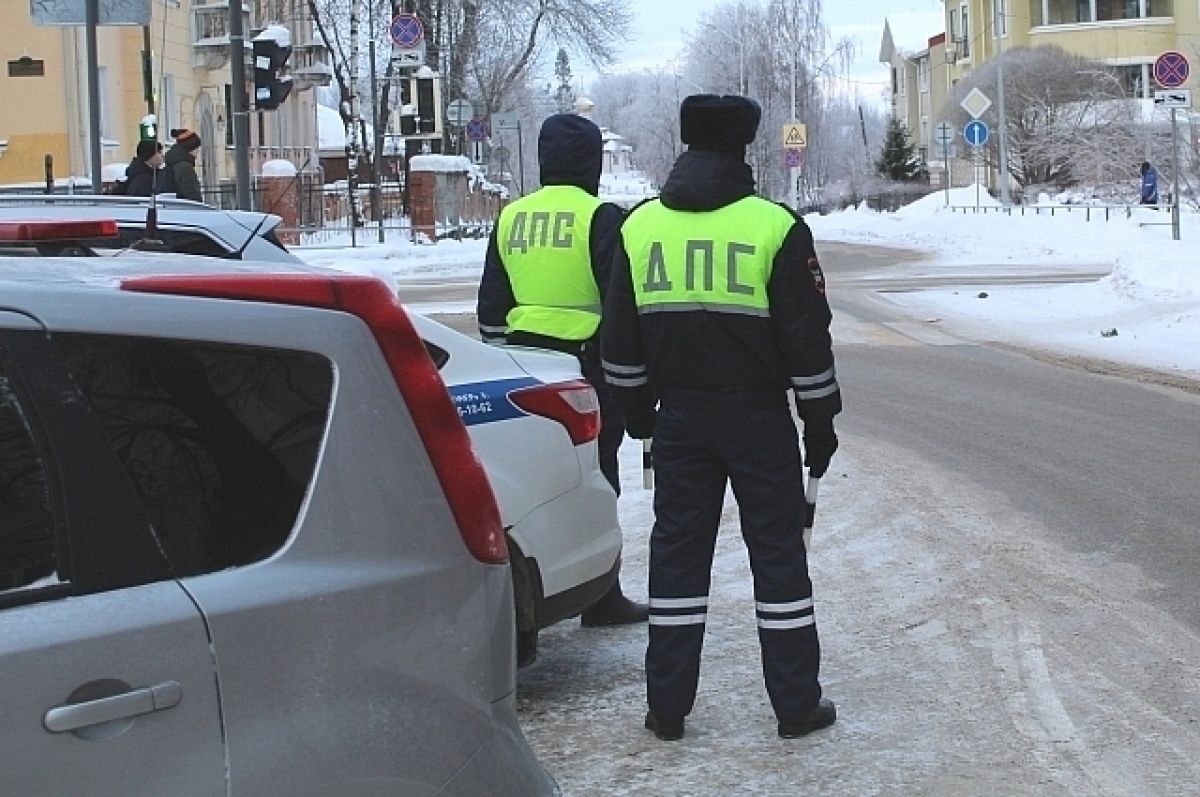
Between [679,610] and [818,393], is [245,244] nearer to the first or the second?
[679,610]

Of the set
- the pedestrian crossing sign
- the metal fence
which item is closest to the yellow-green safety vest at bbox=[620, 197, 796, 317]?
the metal fence

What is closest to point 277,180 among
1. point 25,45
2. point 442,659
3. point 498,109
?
point 25,45

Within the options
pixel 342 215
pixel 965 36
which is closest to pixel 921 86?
pixel 965 36

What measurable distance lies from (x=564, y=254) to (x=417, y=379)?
3.75 m

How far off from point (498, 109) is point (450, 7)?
35.3 feet

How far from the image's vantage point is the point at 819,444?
223 inches

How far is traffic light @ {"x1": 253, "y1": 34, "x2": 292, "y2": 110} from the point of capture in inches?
689

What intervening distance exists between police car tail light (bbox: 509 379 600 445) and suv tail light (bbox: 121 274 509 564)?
272 cm

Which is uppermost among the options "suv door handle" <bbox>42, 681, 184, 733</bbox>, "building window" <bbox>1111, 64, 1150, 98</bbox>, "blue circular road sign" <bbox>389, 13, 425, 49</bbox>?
"building window" <bbox>1111, 64, 1150, 98</bbox>

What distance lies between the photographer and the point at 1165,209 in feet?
140

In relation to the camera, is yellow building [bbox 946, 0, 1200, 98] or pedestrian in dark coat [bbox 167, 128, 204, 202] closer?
pedestrian in dark coat [bbox 167, 128, 204, 202]

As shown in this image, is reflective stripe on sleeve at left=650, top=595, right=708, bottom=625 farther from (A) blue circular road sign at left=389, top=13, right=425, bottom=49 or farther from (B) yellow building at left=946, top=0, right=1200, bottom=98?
(B) yellow building at left=946, top=0, right=1200, bottom=98

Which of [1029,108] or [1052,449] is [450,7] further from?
[1052,449]

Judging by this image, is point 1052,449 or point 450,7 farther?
point 450,7
